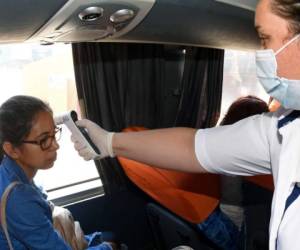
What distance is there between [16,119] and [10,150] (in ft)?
0.37

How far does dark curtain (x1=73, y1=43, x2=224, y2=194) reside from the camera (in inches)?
82.1

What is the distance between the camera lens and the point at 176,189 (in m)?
1.67

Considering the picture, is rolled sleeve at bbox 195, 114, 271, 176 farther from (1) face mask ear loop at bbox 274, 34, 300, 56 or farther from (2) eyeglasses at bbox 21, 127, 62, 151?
(2) eyeglasses at bbox 21, 127, 62, 151

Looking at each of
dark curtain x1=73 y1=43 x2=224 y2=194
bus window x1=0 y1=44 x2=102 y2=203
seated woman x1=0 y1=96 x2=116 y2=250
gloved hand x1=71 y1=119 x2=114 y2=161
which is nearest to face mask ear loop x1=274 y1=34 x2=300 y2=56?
gloved hand x1=71 y1=119 x2=114 y2=161

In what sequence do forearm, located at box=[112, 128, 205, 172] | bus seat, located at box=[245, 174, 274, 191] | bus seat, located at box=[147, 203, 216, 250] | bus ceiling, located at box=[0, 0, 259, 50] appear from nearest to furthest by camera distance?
bus ceiling, located at box=[0, 0, 259, 50]
forearm, located at box=[112, 128, 205, 172]
bus seat, located at box=[147, 203, 216, 250]
bus seat, located at box=[245, 174, 274, 191]

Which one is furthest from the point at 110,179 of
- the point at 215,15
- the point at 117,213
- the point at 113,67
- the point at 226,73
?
the point at 215,15

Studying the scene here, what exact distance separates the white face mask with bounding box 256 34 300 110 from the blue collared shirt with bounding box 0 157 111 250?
855mm

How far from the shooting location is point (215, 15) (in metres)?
1.27

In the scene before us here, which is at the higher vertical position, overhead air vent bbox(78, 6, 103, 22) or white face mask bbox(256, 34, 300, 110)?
overhead air vent bbox(78, 6, 103, 22)

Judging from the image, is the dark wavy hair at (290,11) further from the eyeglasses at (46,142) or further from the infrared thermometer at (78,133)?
the eyeglasses at (46,142)

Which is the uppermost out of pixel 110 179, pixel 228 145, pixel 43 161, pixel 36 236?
pixel 228 145

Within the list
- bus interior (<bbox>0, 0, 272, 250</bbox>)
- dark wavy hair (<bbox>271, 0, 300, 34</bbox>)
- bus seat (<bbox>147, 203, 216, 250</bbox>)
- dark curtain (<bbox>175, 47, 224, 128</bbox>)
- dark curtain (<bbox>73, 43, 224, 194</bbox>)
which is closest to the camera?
dark wavy hair (<bbox>271, 0, 300, 34</bbox>)

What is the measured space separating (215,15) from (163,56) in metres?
1.10

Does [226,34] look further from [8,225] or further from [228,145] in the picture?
[8,225]
